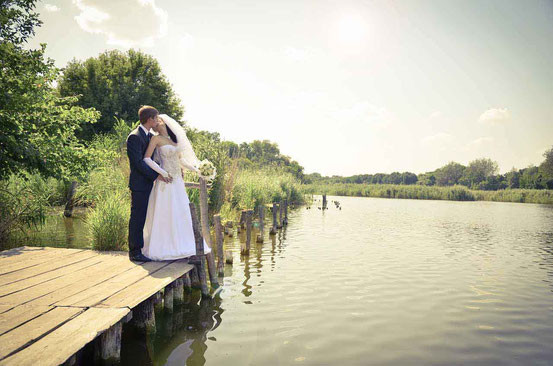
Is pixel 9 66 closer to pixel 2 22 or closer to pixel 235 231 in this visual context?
pixel 2 22

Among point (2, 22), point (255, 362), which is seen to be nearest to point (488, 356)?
point (255, 362)

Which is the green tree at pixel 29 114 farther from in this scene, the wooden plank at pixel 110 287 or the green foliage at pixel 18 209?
the wooden plank at pixel 110 287

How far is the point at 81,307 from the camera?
3205 millimetres

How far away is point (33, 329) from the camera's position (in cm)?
274

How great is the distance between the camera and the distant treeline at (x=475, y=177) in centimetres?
5447

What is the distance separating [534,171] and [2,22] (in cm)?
7810

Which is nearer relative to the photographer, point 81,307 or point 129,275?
point 81,307

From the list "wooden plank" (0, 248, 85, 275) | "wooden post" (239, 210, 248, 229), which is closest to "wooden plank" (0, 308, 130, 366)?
"wooden plank" (0, 248, 85, 275)

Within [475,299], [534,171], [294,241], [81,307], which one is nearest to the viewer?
[81,307]

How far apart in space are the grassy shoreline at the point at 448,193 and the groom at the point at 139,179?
35012 mm

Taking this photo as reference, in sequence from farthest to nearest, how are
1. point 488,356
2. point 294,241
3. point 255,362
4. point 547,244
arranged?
point 547,244, point 294,241, point 488,356, point 255,362

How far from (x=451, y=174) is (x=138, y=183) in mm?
92064

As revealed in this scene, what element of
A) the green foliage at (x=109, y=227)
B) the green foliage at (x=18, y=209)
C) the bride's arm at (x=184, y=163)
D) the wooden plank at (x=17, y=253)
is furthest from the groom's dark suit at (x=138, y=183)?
the green foliage at (x=18, y=209)

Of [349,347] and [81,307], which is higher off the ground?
[81,307]
